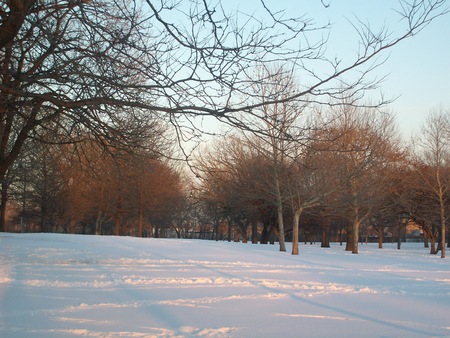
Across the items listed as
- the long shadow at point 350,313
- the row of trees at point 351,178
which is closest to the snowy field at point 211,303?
the long shadow at point 350,313

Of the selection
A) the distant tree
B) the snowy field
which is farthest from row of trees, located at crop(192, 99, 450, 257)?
the snowy field

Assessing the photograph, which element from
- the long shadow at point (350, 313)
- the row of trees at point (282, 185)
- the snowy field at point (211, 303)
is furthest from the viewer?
the row of trees at point (282, 185)

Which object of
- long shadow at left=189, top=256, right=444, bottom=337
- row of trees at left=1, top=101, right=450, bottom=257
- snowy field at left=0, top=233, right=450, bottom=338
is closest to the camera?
snowy field at left=0, top=233, right=450, bottom=338

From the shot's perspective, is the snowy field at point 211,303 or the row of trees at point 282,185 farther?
the row of trees at point 282,185

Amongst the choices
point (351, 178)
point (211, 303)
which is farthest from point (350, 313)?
point (351, 178)

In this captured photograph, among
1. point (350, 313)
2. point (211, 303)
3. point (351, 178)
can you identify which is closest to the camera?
point (350, 313)

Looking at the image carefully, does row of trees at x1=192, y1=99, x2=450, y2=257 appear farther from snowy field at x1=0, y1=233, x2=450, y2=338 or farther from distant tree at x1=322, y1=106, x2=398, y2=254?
snowy field at x1=0, y1=233, x2=450, y2=338

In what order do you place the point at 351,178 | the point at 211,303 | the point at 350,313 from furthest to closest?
the point at 351,178, the point at 211,303, the point at 350,313

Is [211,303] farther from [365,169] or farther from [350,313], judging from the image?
[365,169]

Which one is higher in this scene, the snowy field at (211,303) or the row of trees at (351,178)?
the row of trees at (351,178)

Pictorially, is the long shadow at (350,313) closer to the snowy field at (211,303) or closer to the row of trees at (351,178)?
the snowy field at (211,303)

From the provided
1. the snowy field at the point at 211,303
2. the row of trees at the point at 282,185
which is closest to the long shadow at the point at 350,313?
the snowy field at the point at 211,303

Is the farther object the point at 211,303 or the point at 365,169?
the point at 365,169

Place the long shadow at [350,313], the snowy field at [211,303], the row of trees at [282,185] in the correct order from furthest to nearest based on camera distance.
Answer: the row of trees at [282,185] < the long shadow at [350,313] < the snowy field at [211,303]
